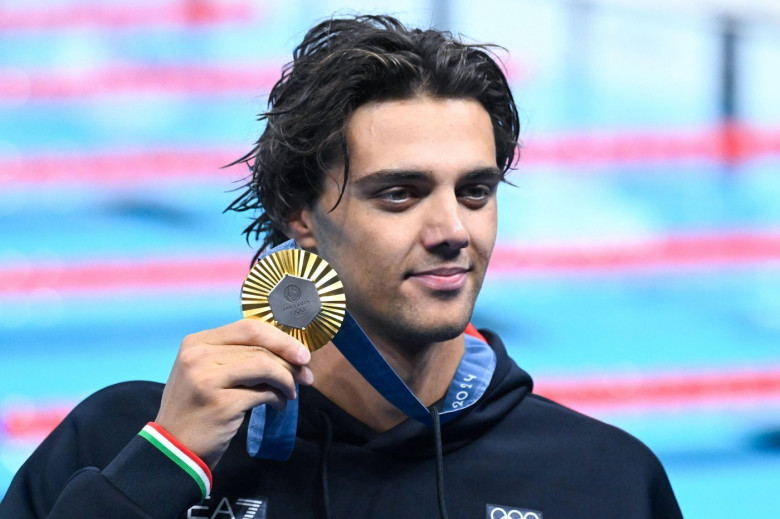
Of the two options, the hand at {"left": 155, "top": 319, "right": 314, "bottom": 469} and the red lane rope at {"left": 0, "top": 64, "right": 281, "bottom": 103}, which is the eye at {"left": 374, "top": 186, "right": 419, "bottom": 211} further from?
the red lane rope at {"left": 0, "top": 64, "right": 281, "bottom": 103}

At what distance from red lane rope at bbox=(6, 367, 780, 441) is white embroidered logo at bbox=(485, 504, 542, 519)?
2673 mm

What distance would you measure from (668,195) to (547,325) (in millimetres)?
1219

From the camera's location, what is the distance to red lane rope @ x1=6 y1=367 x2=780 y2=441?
13.9 feet

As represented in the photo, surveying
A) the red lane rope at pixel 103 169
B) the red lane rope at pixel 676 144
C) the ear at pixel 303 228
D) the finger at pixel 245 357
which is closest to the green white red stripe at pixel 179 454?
the finger at pixel 245 357

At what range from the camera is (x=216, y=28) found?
235 inches

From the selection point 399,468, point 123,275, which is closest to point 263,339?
point 399,468

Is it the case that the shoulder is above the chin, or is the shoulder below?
below

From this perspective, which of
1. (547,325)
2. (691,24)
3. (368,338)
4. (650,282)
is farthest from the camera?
(691,24)

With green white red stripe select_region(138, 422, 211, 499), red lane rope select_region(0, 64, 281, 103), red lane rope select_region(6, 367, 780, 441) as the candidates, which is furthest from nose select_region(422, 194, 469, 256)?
red lane rope select_region(0, 64, 281, 103)

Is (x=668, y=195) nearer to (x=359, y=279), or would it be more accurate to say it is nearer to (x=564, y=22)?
(x=564, y=22)

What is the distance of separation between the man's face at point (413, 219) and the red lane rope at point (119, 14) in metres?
4.43

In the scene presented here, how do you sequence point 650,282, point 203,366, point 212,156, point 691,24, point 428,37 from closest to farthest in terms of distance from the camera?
point 203,366, point 428,37, point 650,282, point 212,156, point 691,24

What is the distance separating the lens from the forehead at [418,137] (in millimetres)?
1580

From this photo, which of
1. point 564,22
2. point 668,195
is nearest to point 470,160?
point 668,195
